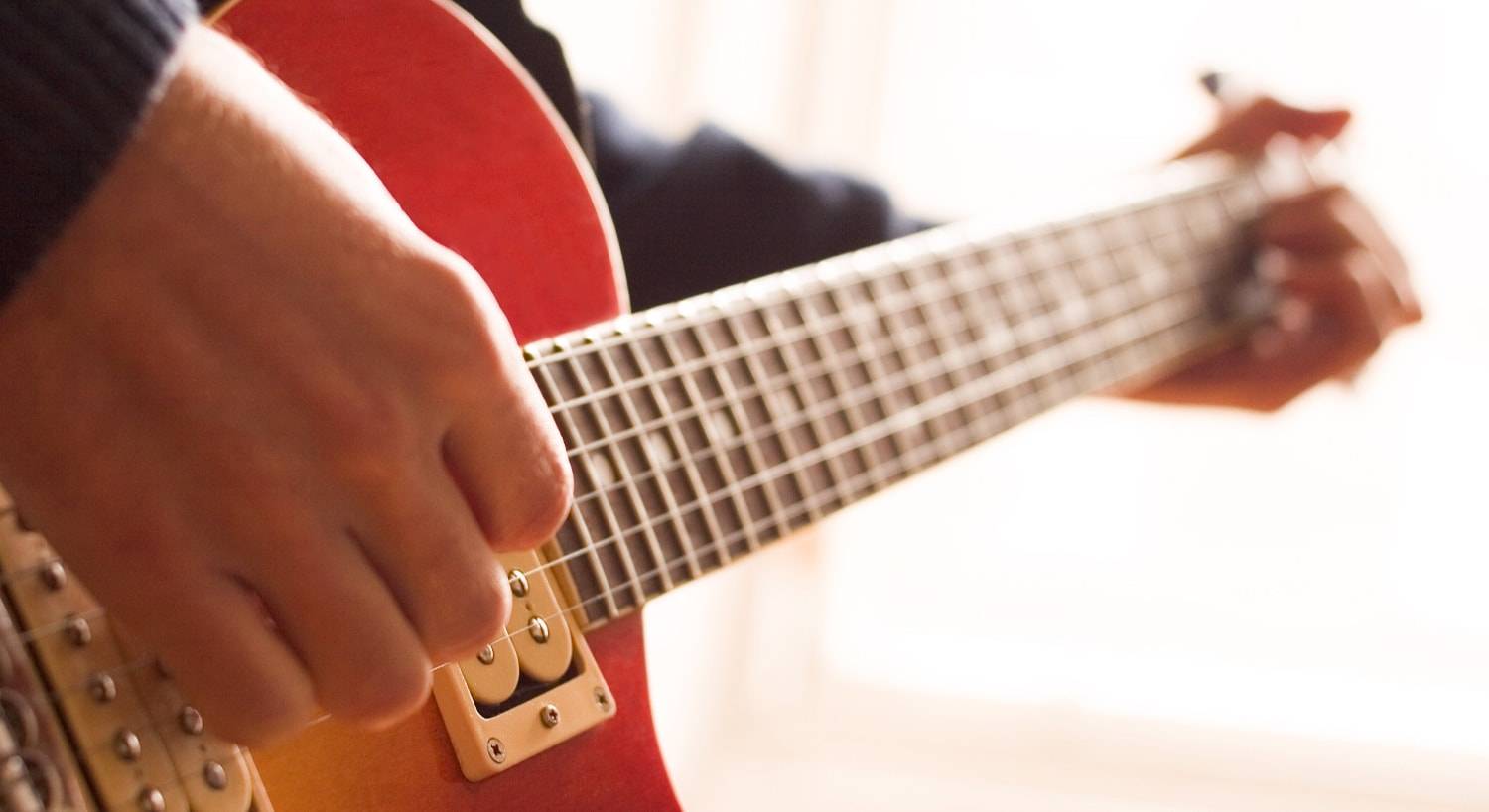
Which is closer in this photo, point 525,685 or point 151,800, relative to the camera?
point 151,800

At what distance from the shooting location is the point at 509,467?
305 millimetres

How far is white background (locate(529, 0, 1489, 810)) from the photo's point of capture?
1.26 metres

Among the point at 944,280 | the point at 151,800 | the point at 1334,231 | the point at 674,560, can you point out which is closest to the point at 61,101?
the point at 151,800

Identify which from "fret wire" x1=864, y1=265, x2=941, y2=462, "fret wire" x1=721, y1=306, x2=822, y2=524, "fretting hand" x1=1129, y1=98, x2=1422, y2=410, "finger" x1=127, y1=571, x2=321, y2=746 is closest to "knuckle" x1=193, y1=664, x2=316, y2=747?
"finger" x1=127, y1=571, x2=321, y2=746

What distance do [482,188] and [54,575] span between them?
9.7 inches

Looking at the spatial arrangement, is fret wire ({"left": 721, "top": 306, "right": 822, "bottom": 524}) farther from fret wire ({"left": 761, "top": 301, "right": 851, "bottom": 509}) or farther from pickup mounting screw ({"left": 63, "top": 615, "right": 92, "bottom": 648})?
pickup mounting screw ({"left": 63, "top": 615, "right": 92, "bottom": 648})

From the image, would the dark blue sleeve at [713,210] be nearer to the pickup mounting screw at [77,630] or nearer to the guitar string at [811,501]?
the guitar string at [811,501]

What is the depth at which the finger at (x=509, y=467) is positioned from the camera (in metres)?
0.30

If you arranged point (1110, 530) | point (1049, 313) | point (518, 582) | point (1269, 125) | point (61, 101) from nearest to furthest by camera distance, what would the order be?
point (61, 101), point (518, 582), point (1049, 313), point (1269, 125), point (1110, 530)

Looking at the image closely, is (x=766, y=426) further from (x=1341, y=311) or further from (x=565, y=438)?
(x=1341, y=311)

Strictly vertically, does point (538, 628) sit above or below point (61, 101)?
below

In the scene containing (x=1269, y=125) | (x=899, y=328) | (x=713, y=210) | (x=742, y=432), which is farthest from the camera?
(x=1269, y=125)

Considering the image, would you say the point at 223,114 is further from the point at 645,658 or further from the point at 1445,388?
the point at 1445,388

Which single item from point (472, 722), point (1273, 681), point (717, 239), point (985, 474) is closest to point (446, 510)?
point (472, 722)
